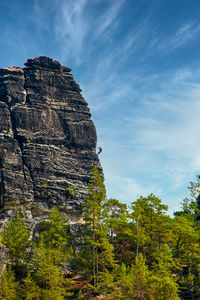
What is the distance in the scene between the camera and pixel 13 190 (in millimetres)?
48750

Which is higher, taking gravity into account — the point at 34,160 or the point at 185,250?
the point at 34,160

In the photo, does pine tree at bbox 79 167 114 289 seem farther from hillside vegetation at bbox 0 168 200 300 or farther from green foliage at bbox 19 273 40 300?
green foliage at bbox 19 273 40 300

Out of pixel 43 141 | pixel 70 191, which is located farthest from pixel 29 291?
pixel 43 141

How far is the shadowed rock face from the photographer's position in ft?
166

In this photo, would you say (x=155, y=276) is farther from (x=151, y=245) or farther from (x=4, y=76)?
(x=4, y=76)

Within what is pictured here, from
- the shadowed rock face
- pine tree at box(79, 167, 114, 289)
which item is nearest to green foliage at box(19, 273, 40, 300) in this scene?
pine tree at box(79, 167, 114, 289)

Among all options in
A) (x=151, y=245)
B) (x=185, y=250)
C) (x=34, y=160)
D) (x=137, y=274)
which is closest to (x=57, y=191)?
(x=34, y=160)

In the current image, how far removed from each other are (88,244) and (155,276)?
13478 mm

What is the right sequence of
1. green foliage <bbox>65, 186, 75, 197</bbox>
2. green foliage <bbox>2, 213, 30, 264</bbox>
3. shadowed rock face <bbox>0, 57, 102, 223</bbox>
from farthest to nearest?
green foliage <bbox>65, 186, 75, 197</bbox> < shadowed rock face <bbox>0, 57, 102, 223</bbox> < green foliage <bbox>2, 213, 30, 264</bbox>

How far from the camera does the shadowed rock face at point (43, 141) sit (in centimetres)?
5047

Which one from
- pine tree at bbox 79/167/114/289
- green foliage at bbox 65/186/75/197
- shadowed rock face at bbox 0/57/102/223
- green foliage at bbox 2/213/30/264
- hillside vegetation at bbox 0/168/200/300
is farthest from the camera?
green foliage at bbox 65/186/75/197

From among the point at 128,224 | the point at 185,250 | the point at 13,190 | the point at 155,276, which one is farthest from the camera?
the point at 13,190

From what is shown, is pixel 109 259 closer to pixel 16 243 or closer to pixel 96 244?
pixel 96 244

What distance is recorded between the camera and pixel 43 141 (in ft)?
184
